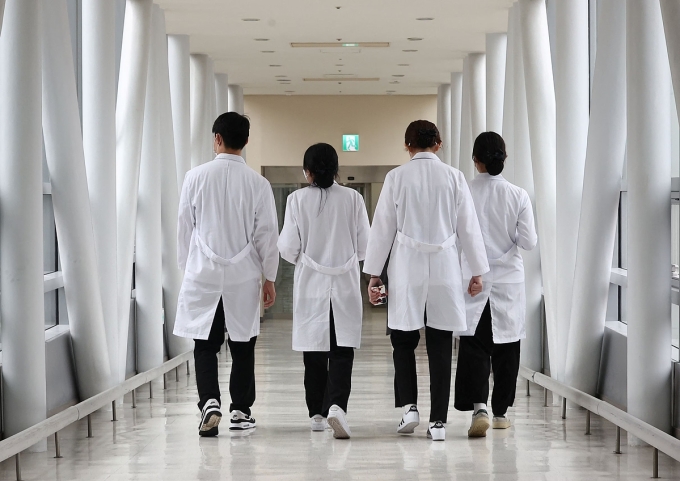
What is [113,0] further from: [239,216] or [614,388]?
[614,388]

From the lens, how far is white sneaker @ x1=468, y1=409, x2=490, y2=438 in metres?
5.89

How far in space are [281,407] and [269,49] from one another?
267 inches

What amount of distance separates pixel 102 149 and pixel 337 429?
10.2 ft

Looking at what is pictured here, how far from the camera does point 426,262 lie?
5785 mm

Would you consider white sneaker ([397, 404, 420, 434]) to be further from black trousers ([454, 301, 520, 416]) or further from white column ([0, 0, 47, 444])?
white column ([0, 0, 47, 444])

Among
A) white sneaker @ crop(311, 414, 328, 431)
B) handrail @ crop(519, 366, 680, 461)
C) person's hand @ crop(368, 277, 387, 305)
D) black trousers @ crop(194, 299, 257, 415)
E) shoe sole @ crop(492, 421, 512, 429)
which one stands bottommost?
shoe sole @ crop(492, 421, 512, 429)

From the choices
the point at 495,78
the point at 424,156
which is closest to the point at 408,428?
the point at 424,156

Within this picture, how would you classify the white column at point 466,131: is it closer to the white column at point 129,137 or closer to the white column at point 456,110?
the white column at point 456,110

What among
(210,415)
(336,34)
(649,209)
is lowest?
(210,415)

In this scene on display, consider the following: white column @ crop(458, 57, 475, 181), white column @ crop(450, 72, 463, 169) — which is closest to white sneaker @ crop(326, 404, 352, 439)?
white column @ crop(458, 57, 475, 181)

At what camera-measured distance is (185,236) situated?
5980 mm

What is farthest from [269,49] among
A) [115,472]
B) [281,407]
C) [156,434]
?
[115,472]

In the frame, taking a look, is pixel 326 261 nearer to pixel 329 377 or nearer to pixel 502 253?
pixel 329 377

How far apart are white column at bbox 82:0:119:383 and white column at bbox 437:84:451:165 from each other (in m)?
9.00
